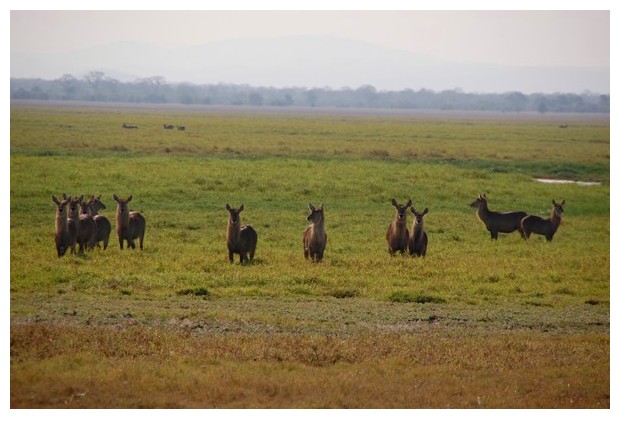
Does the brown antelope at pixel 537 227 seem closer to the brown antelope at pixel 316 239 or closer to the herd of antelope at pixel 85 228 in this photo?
the brown antelope at pixel 316 239

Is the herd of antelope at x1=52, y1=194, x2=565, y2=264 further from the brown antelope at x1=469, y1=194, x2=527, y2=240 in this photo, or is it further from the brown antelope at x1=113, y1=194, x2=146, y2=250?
the brown antelope at x1=469, y1=194, x2=527, y2=240

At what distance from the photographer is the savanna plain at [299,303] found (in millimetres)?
10703

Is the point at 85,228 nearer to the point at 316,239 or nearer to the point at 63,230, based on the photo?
the point at 63,230

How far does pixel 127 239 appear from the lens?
19.7 meters

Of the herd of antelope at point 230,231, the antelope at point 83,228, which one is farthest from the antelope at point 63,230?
the antelope at point 83,228

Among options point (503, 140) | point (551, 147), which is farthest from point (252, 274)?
point (503, 140)

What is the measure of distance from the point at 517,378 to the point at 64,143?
35.2 m

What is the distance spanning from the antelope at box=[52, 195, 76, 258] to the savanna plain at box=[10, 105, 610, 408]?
0.31 meters

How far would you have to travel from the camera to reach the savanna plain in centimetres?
1070

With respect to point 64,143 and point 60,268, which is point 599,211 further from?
point 64,143

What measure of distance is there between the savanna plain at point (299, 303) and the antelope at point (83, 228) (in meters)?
0.29

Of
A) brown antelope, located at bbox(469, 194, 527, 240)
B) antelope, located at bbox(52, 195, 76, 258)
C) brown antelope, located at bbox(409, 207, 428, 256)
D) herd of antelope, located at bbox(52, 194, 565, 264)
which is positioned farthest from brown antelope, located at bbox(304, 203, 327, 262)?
brown antelope, located at bbox(469, 194, 527, 240)

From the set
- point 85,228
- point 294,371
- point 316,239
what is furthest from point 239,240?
point 294,371

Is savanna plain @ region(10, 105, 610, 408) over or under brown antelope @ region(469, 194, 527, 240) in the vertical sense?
under
